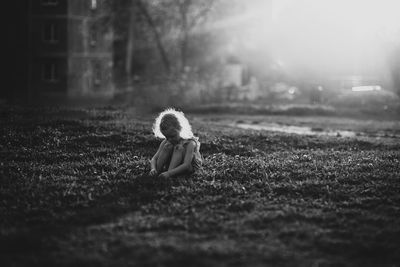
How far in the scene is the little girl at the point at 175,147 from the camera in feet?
35.6

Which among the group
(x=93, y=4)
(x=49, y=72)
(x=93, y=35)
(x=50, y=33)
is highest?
(x=93, y=4)

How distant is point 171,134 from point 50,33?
4360 centimetres

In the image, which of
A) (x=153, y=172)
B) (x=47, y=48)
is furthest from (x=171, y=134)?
(x=47, y=48)

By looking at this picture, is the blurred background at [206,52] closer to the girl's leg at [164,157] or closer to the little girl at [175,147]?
the girl's leg at [164,157]

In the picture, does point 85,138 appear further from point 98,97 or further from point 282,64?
point 282,64

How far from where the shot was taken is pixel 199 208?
29.9ft

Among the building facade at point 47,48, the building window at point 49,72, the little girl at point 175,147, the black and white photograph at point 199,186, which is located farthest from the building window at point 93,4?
the little girl at point 175,147

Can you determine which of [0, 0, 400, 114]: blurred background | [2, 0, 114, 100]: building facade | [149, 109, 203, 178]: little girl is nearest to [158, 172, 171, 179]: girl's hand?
[149, 109, 203, 178]: little girl

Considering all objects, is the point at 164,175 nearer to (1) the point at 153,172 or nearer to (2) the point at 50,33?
(1) the point at 153,172

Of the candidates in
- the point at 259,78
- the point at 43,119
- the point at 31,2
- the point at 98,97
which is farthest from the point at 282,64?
the point at 43,119

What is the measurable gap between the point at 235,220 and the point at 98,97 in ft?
157

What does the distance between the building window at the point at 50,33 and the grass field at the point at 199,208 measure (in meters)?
37.2

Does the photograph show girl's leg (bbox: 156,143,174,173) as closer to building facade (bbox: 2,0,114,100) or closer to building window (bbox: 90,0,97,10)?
building facade (bbox: 2,0,114,100)

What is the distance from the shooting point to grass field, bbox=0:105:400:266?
703 cm
